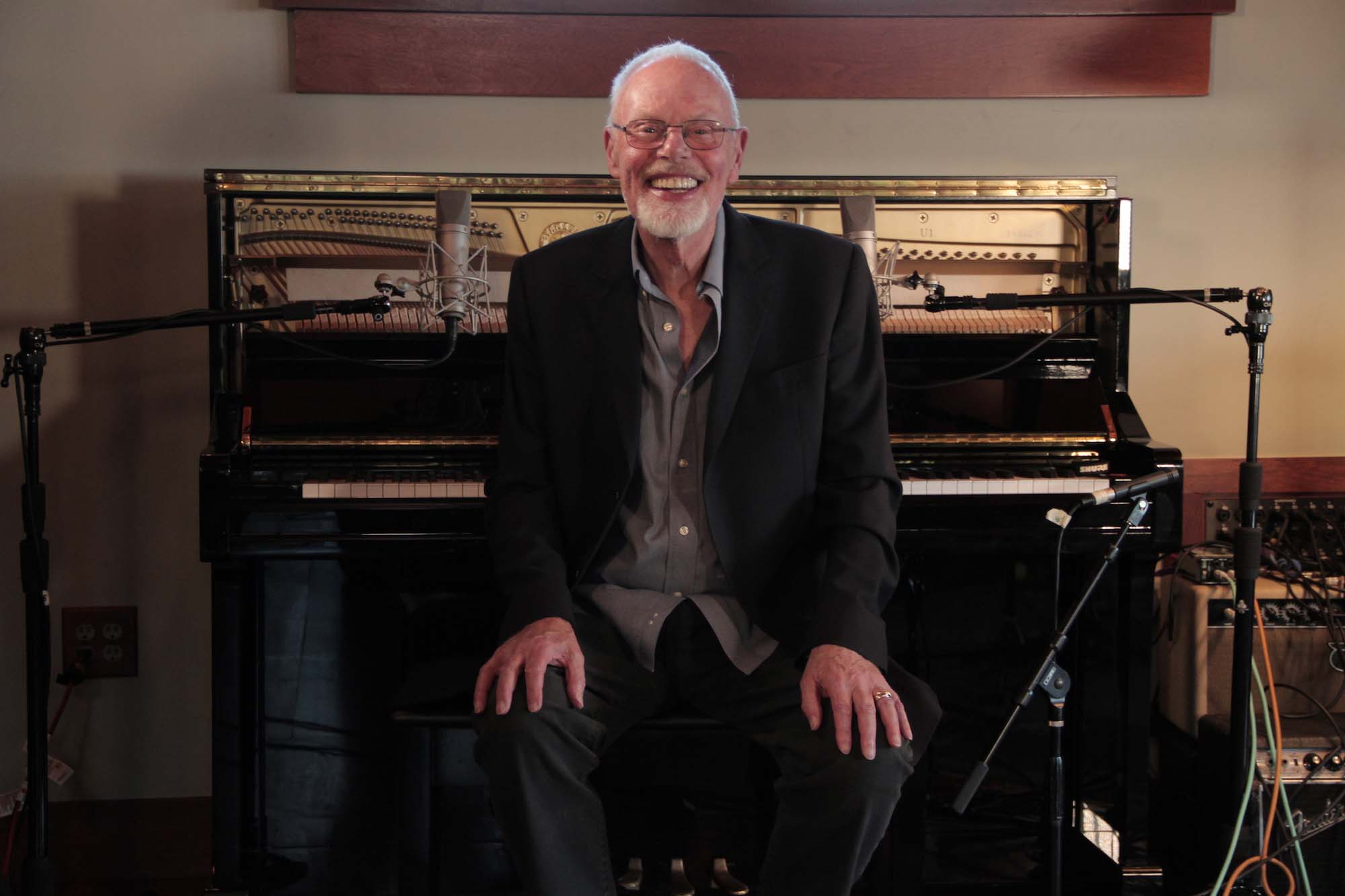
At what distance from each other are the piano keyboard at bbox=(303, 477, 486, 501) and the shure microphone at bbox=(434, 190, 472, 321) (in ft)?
1.26

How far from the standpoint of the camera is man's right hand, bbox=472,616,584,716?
66.6 inches

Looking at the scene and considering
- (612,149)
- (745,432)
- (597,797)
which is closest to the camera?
(597,797)

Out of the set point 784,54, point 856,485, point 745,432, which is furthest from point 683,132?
point 784,54

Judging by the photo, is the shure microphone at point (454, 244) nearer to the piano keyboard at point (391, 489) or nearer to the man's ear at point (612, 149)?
the piano keyboard at point (391, 489)

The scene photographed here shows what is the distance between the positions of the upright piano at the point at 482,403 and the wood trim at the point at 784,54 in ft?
1.79

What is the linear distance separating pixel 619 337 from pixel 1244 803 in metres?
1.45

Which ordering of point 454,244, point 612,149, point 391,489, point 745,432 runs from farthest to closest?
point 454,244
point 391,489
point 612,149
point 745,432

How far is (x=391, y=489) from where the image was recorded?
2.14 m

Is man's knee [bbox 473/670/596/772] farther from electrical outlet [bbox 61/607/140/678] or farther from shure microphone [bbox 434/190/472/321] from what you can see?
electrical outlet [bbox 61/607/140/678]

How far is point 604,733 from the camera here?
1.83 metres

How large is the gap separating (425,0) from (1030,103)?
59.8 inches

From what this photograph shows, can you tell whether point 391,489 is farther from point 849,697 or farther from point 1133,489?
point 1133,489

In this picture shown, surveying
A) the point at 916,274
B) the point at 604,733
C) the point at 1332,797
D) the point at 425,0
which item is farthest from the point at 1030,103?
the point at 604,733

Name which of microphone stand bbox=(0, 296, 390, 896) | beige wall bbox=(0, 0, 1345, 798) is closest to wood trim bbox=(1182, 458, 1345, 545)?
beige wall bbox=(0, 0, 1345, 798)
